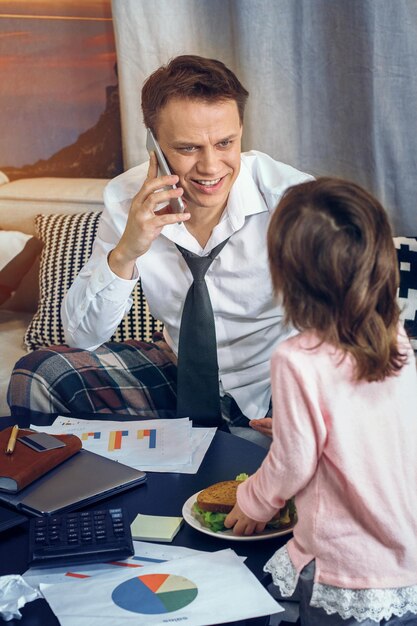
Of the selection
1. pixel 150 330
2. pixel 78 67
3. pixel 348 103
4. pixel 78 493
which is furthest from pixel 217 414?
pixel 78 67

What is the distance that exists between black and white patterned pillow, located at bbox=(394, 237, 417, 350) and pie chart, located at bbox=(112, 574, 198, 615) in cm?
112

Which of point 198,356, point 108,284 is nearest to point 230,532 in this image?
point 198,356

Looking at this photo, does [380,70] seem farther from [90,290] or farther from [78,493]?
[78,493]

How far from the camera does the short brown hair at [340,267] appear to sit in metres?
1.00

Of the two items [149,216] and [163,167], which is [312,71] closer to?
[163,167]

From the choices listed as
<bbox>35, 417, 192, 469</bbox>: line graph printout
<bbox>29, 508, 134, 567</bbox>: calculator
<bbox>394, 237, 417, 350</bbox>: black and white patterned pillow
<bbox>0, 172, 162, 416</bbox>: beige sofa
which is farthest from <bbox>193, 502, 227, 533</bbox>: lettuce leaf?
<bbox>0, 172, 162, 416</bbox>: beige sofa

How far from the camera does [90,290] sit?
192 cm

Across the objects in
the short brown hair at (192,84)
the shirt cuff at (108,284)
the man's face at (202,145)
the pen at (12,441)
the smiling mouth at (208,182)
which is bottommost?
the pen at (12,441)

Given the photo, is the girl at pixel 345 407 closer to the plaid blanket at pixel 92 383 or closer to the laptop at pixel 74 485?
the laptop at pixel 74 485

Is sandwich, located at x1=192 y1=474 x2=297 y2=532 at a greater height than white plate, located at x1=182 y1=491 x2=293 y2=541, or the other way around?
sandwich, located at x1=192 y1=474 x2=297 y2=532

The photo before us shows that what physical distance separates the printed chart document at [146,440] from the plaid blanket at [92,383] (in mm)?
132

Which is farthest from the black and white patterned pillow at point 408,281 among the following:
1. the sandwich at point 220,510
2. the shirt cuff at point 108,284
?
the sandwich at point 220,510

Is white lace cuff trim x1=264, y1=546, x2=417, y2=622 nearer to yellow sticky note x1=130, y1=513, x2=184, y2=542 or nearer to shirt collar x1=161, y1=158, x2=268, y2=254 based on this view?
yellow sticky note x1=130, y1=513, x2=184, y2=542

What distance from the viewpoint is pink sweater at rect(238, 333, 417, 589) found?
102 cm
